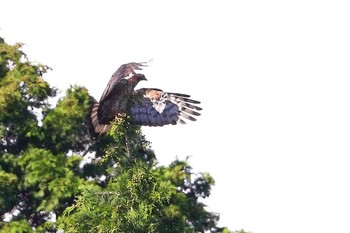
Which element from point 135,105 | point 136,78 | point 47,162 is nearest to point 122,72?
point 136,78

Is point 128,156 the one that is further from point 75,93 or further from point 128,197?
point 75,93

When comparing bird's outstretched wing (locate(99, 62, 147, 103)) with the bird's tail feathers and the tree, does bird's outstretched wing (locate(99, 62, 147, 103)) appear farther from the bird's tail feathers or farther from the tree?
the tree

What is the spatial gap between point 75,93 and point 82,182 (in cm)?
323

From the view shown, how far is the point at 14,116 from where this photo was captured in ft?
83.0

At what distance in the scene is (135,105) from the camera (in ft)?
50.7

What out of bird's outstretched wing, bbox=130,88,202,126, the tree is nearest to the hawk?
bird's outstretched wing, bbox=130,88,202,126

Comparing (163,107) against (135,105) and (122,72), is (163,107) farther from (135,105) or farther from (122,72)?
(122,72)

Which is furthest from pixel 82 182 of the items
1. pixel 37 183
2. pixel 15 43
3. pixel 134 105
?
pixel 134 105

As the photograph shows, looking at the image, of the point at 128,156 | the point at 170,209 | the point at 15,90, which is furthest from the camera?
the point at 15,90

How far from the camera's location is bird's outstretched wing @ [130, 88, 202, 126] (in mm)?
15688

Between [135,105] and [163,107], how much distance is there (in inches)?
30.0

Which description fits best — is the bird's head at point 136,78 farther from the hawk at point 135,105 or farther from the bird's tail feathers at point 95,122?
the bird's tail feathers at point 95,122

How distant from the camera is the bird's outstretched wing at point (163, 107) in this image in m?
15.7

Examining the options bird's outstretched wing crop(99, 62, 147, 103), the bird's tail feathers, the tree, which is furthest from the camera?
the tree
